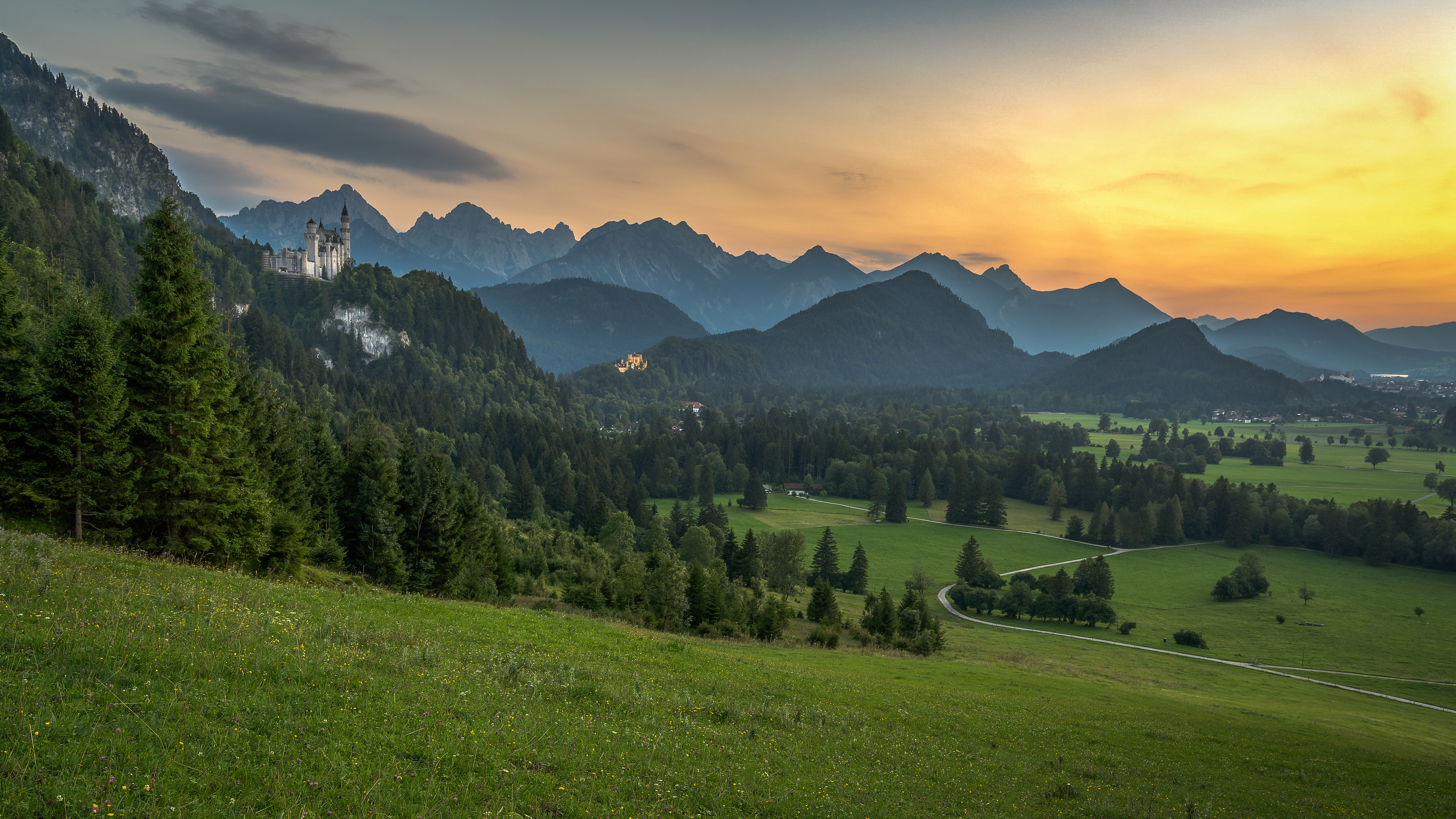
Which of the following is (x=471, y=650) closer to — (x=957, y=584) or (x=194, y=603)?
(x=194, y=603)

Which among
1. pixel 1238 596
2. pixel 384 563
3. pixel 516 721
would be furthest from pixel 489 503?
pixel 1238 596

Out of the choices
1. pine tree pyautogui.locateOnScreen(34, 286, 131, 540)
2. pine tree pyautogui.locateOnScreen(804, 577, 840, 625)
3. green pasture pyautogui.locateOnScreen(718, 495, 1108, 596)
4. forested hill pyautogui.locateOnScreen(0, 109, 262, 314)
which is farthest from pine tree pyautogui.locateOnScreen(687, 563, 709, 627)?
forested hill pyautogui.locateOnScreen(0, 109, 262, 314)

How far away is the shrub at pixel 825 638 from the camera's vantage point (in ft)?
158

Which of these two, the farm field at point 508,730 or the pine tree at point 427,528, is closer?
the farm field at point 508,730

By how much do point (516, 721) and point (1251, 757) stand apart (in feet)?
87.6

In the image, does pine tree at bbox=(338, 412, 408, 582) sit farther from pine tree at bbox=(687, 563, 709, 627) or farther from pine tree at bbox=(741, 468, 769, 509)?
pine tree at bbox=(741, 468, 769, 509)

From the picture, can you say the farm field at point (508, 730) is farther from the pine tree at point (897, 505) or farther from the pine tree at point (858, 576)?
the pine tree at point (897, 505)

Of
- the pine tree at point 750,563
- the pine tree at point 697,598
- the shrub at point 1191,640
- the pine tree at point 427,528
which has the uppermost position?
the pine tree at point 427,528

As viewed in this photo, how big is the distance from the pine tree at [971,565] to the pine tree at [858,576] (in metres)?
15.8

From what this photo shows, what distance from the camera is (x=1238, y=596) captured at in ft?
336

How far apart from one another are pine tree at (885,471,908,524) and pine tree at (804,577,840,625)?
296 ft

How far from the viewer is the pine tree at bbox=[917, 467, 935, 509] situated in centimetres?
17175

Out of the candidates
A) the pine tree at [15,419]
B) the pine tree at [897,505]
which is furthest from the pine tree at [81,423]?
the pine tree at [897,505]

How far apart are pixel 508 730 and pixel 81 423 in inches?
1085
